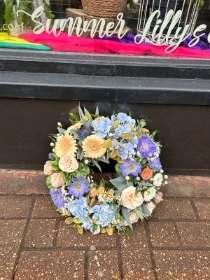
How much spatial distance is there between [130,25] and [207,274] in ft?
5.56

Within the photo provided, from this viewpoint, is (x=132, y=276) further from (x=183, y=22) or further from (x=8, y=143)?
(x=183, y=22)

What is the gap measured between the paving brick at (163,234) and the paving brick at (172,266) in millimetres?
60

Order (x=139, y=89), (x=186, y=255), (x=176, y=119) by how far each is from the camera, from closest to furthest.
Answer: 1. (x=186, y=255)
2. (x=139, y=89)
3. (x=176, y=119)

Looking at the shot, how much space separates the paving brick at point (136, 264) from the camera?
175 centimetres

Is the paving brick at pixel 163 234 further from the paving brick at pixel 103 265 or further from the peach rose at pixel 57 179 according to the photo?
the peach rose at pixel 57 179

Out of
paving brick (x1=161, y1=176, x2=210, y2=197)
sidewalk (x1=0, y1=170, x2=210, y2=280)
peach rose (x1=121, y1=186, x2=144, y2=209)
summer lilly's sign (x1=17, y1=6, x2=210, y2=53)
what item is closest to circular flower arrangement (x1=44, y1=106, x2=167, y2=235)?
peach rose (x1=121, y1=186, x2=144, y2=209)

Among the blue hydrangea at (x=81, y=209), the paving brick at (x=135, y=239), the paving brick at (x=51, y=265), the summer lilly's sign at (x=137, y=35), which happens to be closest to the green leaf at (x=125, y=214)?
the paving brick at (x=135, y=239)

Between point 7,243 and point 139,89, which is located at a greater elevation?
point 139,89

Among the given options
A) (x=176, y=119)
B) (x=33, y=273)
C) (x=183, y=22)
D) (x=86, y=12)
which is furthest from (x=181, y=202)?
(x=86, y=12)

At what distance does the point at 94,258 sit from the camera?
72.0 inches

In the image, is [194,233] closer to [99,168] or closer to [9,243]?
[99,168]

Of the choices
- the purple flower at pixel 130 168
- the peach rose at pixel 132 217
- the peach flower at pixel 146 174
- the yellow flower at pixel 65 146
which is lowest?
the peach rose at pixel 132 217

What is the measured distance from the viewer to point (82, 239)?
76.5 inches

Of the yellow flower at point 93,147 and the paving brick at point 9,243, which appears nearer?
the paving brick at point 9,243
